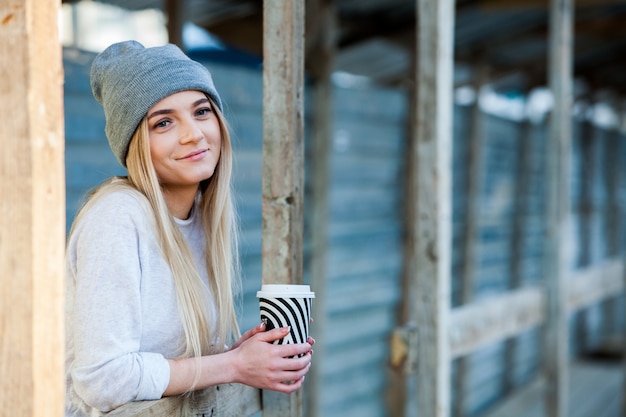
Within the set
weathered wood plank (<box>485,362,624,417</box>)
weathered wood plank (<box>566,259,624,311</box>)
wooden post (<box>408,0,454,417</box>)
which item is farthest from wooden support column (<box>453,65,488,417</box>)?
Answer: wooden post (<box>408,0,454,417</box>)

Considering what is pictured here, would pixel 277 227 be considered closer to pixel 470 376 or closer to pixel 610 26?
pixel 610 26

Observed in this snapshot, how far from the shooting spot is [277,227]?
206cm

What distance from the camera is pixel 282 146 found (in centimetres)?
205

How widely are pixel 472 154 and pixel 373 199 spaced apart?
55.0 inches

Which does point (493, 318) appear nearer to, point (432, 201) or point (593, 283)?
point (432, 201)

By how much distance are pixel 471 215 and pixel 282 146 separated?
5.07 meters

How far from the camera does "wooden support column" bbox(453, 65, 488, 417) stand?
6.91m

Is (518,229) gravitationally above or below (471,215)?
below

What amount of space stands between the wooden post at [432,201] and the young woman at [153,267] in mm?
1325

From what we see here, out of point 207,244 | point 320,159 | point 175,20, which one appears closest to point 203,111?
point 207,244

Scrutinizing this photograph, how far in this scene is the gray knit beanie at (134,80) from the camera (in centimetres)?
164

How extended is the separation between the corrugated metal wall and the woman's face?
2.65 feet

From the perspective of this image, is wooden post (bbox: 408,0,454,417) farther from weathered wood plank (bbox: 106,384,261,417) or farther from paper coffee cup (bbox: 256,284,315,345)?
paper coffee cup (bbox: 256,284,315,345)

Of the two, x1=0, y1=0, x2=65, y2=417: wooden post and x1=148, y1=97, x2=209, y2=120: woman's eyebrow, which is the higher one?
x1=148, y1=97, x2=209, y2=120: woman's eyebrow
